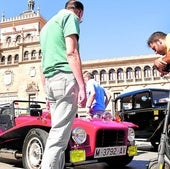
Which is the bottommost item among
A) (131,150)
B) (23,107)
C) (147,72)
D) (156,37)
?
(131,150)

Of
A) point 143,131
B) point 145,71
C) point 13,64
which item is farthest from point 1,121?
point 13,64

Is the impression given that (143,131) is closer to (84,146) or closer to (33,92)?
(84,146)

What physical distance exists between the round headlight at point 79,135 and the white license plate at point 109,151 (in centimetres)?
27

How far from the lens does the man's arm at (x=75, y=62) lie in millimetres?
3277

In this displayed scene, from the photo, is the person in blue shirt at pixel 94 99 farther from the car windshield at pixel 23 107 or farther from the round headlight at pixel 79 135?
the round headlight at pixel 79 135

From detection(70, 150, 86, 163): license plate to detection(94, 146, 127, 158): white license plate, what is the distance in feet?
0.81

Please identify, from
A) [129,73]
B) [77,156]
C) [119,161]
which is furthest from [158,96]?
[129,73]

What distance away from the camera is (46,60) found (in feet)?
11.7

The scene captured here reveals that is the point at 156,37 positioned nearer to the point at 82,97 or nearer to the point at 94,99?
the point at 82,97

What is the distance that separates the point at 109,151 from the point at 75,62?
6.56ft

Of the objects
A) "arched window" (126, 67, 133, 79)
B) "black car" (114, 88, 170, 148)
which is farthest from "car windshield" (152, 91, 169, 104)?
"arched window" (126, 67, 133, 79)

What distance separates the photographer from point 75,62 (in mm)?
3332

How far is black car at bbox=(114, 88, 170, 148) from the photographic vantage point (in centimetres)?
872

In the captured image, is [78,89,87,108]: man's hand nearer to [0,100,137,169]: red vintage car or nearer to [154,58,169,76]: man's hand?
[154,58,169,76]: man's hand
